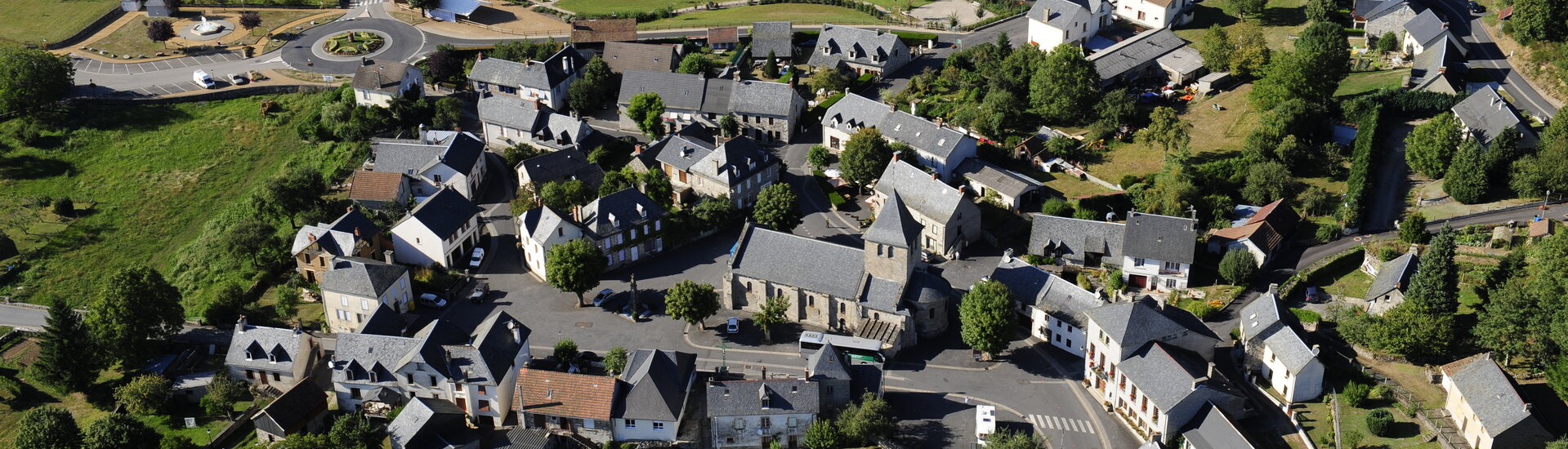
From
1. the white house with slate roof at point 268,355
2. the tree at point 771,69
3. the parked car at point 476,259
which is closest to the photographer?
the white house with slate roof at point 268,355

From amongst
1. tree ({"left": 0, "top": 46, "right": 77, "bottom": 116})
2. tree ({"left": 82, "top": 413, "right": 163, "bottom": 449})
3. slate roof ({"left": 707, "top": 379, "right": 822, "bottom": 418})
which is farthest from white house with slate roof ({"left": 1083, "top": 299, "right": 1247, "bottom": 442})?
tree ({"left": 0, "top": 46, "right": 77, "bottom": 116})

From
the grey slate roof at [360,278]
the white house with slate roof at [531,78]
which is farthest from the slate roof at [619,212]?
the white house with slate roof at [531,78]

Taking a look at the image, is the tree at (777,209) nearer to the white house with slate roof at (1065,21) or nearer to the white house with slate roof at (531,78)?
the white house with slate roof at (531,78)

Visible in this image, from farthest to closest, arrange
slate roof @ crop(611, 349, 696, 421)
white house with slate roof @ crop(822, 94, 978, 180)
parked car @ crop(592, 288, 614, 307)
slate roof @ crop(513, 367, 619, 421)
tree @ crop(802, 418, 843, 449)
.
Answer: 1. white house with slate roof @ crop(822, 94, 978, 180)
2. parked car @ crop(592, 288, 614, 307)
3. slate roof @ crop(513, 367, 619, 421)
4. slate roof @ crop(611, 349, 696, 421)
5. tree @ crop(802, 418, 843, 449)

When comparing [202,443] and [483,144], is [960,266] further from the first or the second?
[202,443]

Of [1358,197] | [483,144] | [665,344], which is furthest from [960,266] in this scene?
[483,144]

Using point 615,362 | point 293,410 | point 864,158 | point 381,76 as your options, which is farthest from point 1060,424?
point 381,76

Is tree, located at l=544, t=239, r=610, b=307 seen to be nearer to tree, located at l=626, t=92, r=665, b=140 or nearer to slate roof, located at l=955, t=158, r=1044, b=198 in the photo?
tree, located at l=626, t=92, r=665, b=140
